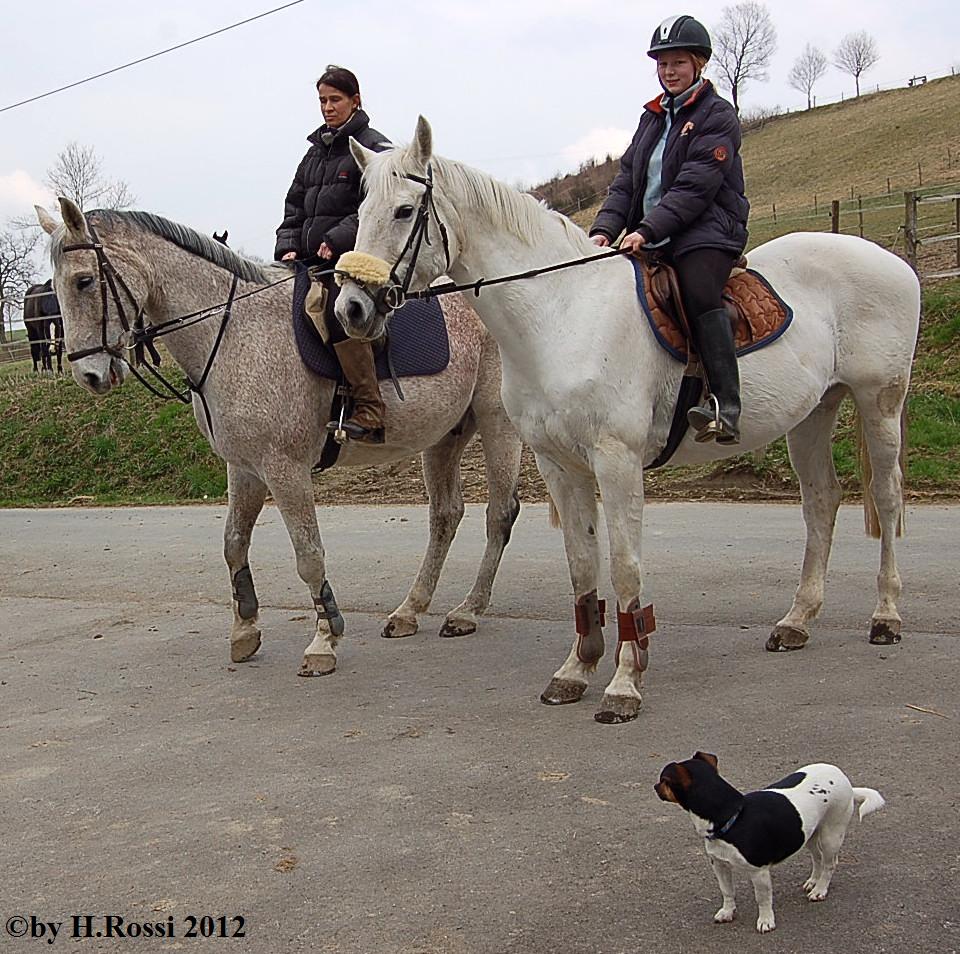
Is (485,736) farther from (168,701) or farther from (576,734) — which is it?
(168,701)

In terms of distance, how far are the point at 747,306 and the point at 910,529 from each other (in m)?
4.14

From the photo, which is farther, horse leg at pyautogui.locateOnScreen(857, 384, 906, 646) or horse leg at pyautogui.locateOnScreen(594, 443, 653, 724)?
horse leg at pyautogui.locateOnScreen(857, 384, 906, 646)

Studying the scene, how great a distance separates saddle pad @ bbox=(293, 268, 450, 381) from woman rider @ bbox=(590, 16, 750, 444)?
1.78 meters

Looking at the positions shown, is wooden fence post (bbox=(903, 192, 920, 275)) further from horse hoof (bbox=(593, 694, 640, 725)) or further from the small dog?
the small dog

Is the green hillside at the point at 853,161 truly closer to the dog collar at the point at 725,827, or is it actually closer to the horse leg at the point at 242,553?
the horse leg at the point at 242,553

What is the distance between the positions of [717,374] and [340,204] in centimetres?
255

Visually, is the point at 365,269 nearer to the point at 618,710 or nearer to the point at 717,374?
the point at 717,374

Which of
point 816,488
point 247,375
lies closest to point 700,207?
point 816,488

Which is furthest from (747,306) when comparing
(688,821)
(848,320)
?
(688,821)

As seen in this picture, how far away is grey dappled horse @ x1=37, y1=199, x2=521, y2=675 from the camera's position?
6148 mm

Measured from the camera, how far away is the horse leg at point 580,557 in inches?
228

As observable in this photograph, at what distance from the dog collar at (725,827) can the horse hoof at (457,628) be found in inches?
160

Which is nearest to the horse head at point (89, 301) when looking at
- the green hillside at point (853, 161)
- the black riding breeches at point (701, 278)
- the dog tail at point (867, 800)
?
the black riding breeches at point (701, 278)

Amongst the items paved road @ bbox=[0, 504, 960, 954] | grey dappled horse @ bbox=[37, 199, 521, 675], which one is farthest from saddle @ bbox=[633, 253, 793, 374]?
grey dappled horse @ bbox=[37, 199, 521, 675]
